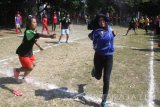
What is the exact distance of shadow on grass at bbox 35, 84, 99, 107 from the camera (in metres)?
7.39

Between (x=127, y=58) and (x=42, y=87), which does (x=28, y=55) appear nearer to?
(x=42, y=87)

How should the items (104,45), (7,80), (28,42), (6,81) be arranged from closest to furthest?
(104,45) → (28,42) → (6,81) → (7,80)

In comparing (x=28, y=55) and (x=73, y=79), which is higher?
(x=28, y=55)

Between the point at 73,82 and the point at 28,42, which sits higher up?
the point at 28,42

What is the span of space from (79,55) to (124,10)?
4306cm

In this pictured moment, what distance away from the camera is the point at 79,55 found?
1389 cm

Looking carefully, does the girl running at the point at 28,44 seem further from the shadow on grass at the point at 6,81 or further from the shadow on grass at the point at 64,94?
the shadow on grass at the point at 64,94

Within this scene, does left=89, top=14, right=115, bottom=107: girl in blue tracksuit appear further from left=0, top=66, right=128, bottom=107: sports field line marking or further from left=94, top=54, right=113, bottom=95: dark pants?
left=0, top=66, right=128, bottom=107: sports field line marking

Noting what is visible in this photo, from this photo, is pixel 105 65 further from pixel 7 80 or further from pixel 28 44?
pixel 7 80

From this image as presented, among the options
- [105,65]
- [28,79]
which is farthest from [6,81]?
[105,65]

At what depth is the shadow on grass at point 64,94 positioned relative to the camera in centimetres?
739

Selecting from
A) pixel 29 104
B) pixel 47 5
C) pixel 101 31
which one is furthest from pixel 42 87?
pixel 47 5

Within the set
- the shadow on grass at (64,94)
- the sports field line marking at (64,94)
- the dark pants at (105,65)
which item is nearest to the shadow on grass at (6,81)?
the sports field line marking at (64,94)

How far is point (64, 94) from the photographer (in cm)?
784
